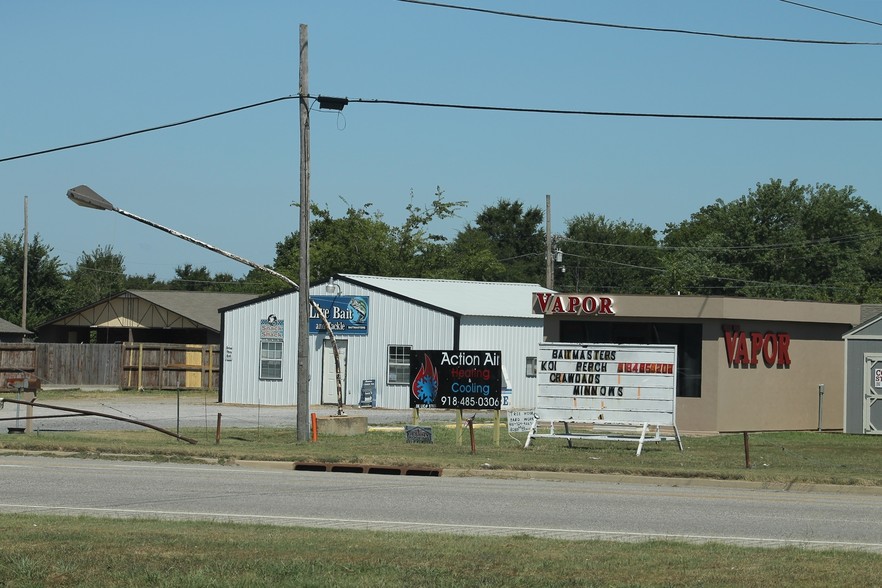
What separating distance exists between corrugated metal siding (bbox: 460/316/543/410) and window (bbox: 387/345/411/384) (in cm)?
250

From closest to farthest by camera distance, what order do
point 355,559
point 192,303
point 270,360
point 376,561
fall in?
point 376,561 < point 355,559 < point 270,360 < point 192,303

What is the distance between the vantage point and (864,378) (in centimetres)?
3147

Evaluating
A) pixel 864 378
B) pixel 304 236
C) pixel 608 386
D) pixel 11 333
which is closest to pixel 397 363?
pixel 864 378

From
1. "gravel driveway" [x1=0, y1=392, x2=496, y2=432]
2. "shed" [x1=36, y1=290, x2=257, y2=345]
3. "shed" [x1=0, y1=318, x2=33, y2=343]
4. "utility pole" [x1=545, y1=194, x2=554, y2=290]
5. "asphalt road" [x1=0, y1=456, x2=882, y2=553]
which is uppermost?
"utility pole" [x1=545, y1=194, x2=554, y2=290]

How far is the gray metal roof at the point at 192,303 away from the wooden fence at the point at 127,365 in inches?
136

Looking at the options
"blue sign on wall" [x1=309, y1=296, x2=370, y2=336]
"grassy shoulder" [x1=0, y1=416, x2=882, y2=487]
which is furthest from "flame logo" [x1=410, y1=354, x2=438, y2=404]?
"blue sign on wall" [x1=309, y1=296, x2=370, y2=336]

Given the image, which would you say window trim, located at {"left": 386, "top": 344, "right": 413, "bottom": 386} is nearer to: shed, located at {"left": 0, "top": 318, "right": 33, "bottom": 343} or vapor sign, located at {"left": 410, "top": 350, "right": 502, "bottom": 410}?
vapor sign, located at {"left": 410, "top": 350, "right": 502, "bottom": 410}

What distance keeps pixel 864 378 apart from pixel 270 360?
22.7 meters

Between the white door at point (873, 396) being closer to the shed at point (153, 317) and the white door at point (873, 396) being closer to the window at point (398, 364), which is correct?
the window at point (398, 364)

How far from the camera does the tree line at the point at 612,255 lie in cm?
6944

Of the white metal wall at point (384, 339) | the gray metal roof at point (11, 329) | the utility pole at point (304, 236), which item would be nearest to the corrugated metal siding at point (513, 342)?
the white metal wall at point (384, 339)

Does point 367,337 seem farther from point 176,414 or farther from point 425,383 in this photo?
point 425,383

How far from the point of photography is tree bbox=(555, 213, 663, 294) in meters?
99.4

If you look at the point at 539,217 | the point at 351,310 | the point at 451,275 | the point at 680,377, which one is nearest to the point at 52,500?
the point at 680,377
